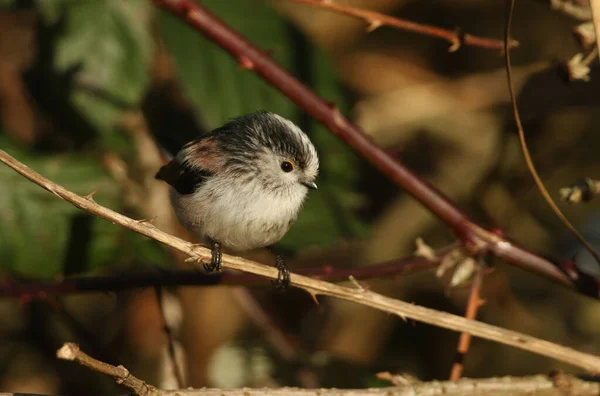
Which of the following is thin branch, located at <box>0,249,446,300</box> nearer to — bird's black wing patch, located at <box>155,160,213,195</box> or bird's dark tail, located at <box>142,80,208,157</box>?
bird's black wing patch, located at <box>155,160,213,195</box>

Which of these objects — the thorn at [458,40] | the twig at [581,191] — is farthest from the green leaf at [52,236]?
the twig at [581,191]

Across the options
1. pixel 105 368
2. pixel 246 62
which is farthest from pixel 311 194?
pixel 105 368

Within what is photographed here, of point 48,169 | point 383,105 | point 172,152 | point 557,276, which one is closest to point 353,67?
point 383,105

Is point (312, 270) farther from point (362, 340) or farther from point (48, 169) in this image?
point (362, 340)

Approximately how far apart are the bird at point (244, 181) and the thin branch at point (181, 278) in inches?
6.7

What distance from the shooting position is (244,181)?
3234 mm

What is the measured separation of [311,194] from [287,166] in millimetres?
738

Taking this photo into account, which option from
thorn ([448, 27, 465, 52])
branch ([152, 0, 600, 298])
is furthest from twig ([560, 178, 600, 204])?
thorn ([448, 27, 465, 52])

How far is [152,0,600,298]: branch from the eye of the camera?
3.01 metres

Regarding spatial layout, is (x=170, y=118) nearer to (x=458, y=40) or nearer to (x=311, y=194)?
A: (x=311, y=194)

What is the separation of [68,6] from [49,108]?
1.73 feet

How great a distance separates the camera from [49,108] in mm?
3812

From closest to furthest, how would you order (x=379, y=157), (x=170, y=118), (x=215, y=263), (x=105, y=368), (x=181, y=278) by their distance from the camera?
(x=105, y=368) < (x=215, y=263) < (x=181, y=278) < (x=379, y=157) < (x=170, y=118)

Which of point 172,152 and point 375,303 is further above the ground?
point 172,152
